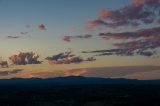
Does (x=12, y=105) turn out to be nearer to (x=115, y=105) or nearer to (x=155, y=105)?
(x=115, y=105)

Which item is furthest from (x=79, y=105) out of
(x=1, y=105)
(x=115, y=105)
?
(x=1, y=105)

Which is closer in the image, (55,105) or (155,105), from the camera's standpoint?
(155,105)

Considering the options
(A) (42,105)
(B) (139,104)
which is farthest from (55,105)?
(B) (139,104)

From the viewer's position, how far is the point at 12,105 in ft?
480

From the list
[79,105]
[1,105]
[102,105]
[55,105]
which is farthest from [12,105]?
[102,105]

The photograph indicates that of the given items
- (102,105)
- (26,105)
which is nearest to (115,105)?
(102,105)

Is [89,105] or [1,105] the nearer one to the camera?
[89,105]

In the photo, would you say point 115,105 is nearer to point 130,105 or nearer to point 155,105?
point 130,105

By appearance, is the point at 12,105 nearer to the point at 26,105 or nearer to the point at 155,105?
the point at 26,105

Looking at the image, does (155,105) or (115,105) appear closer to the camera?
(155,105)

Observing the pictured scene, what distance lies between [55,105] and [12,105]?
60.5 feet

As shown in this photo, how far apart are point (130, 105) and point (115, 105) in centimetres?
627

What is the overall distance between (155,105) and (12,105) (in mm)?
58698

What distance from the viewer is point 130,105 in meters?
136
